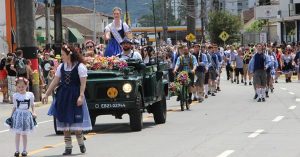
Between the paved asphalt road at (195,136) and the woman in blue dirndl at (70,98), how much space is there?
458 millimetres

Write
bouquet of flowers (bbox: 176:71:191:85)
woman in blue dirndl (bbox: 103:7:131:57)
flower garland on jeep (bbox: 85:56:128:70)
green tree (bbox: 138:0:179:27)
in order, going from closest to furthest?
flower garland on jeep (bbox: 85:56:128:70) → woman in blue dirndl (bbox: 103:7:131:57) → bouquet of flowers (bbox: 176:71:191:85) → green tree (bbox: 138:0:179:27)

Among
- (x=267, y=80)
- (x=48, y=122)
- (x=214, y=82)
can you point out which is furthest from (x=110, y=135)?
(x=214, y=82)

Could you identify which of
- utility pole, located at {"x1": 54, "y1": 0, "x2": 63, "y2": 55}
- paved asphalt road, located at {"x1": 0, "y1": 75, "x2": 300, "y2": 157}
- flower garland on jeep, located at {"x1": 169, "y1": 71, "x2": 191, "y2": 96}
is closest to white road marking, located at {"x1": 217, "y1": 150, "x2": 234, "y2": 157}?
paved asphalt road, located at {"x1": 0, "y1": 75, "x2": 300, "y2": 157}

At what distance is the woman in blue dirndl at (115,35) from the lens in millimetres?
18359

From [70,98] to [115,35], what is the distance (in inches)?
212

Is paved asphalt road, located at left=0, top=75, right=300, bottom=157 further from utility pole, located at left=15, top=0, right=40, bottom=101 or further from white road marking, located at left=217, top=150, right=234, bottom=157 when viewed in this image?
utility pole, located at left=15, top=0, right=40, bottom=101

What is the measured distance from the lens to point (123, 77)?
1661cm

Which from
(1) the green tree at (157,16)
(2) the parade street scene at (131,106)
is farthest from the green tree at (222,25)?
(2) the parade street scene at (131,106)

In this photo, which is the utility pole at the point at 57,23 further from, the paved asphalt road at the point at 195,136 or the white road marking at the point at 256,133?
the white road marking at the point at 256,133

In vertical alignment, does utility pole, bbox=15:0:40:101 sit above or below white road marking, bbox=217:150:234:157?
above

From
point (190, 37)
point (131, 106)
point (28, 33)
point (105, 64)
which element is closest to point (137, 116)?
point (131, 106)

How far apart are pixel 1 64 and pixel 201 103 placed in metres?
8.46

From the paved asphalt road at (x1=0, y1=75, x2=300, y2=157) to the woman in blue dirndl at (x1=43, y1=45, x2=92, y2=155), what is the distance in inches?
18.0

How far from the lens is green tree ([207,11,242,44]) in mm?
103625
